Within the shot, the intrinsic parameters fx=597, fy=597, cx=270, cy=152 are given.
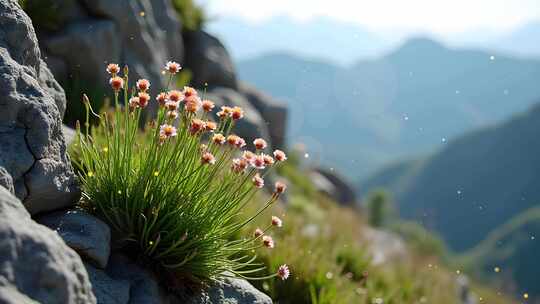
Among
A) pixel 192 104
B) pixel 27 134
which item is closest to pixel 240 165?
pixel 192 104

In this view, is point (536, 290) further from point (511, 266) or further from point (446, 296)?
point (446, 296)

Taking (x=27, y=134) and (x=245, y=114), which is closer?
(x=27, y=134)

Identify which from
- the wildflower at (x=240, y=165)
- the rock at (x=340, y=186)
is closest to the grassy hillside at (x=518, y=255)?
the rock at (x=340, y=186)

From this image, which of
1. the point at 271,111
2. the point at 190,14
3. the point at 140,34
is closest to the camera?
the point at 140,34

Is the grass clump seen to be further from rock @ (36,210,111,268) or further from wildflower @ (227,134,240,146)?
rock @ (36,210,111,268)

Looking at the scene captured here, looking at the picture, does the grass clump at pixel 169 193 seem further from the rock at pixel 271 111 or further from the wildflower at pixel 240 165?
the rock at pixel 271 111

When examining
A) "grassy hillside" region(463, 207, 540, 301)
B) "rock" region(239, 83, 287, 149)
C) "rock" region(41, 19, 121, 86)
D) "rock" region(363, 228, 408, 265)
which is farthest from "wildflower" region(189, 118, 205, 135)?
"grassy hillside" region(463, 207, 540, 301)

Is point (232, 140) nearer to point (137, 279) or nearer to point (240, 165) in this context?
point (240, 165)
